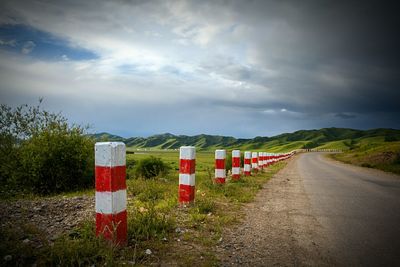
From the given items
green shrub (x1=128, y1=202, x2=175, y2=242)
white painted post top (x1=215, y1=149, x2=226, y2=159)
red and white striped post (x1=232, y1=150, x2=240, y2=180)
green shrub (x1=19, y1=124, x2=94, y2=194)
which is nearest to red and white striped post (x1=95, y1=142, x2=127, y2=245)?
green shrub (x1=128, y1=202, x2=175, y2=242)

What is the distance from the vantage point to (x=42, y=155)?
28.4 feet

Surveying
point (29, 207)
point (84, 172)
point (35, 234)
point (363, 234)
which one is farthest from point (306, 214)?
point (84, 172)

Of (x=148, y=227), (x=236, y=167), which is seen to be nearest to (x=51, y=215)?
(x=148, y=227)

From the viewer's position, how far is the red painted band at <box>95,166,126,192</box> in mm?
3320

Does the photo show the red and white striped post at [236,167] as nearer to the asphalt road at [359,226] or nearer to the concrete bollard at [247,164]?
the concrete bollard at [247,164]

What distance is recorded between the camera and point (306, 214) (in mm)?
5684

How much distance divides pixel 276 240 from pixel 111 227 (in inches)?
88.4

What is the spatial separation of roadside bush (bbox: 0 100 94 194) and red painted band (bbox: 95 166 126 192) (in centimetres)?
620

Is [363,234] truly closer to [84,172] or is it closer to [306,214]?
[306,214]

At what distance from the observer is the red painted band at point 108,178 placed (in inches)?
131

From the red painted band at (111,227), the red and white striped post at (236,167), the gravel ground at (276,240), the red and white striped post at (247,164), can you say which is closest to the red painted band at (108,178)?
the red painted band at (111,227)

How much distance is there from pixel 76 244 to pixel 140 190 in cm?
446

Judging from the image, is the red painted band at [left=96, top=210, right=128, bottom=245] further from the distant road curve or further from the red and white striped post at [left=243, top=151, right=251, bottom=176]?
the red and white striped post at [left=243, top=151, right=251, bottom=176]

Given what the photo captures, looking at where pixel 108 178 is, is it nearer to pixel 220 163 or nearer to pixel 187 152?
pixel 187 152
